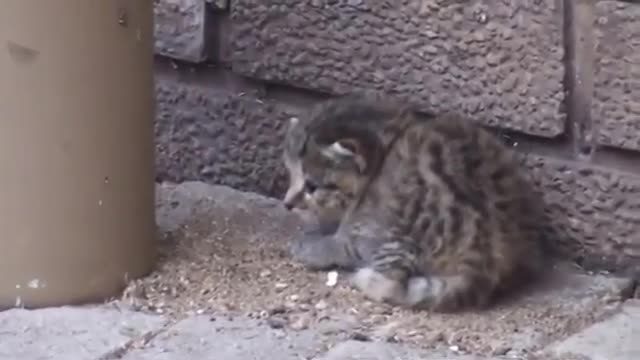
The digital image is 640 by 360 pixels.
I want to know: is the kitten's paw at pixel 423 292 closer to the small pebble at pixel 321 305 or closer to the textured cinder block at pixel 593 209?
A: the small pebble at pixel 321 305

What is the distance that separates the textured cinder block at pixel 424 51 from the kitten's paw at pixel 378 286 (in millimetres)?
648

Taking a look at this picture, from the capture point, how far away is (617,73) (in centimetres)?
498

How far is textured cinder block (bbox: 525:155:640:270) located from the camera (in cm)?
505

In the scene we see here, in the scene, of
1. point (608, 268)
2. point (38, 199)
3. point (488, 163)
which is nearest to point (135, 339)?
point (38, 199)

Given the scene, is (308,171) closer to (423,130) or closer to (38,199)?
(423,130)

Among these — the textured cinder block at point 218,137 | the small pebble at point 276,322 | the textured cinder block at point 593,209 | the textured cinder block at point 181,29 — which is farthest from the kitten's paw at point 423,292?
the textured cinder block at point 181,29

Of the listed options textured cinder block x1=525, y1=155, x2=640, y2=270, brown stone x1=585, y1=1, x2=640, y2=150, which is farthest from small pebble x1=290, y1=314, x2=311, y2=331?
brown stone x1=585, y1=1, x2=640, y2=150

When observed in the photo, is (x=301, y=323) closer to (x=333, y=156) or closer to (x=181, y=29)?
(x=333, y=156)

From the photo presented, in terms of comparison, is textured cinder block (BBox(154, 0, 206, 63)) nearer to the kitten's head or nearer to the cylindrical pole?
the kitten's head

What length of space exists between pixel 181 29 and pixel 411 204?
119cm

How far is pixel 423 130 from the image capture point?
494 centimetres

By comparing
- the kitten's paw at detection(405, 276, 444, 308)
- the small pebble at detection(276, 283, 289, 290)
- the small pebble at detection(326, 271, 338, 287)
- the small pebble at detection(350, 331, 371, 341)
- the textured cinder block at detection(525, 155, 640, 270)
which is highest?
the textured cinder block at detection(525, 155, 640, 270)

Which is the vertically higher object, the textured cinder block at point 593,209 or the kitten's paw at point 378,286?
the textured cinder block at point 593,209

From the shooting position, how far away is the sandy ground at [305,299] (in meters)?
4.60
